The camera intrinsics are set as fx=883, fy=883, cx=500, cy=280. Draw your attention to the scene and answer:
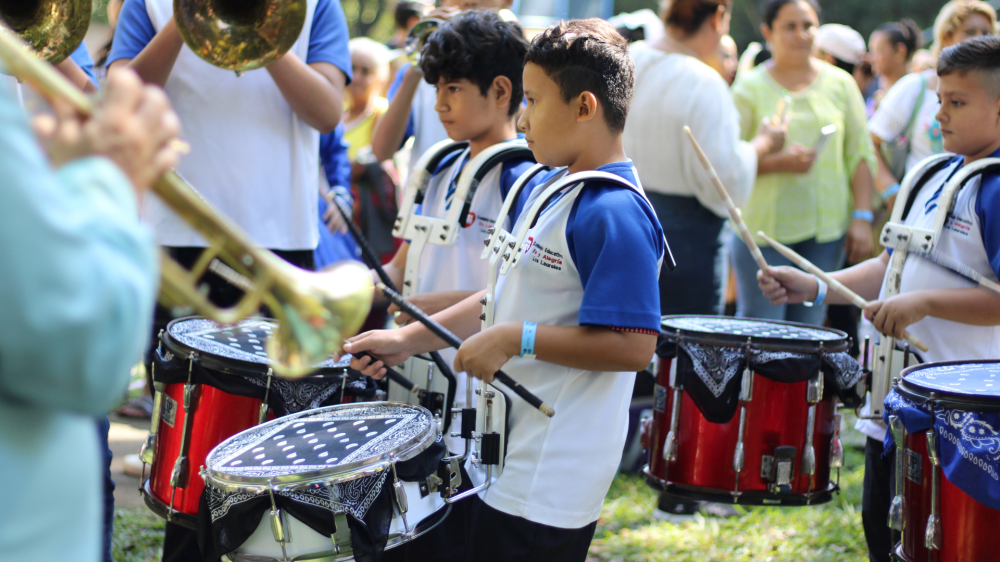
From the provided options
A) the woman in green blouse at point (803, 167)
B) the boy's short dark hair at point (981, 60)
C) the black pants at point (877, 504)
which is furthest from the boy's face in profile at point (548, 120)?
the woman in green blouse at point (803, 167)

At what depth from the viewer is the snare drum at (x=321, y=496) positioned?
6.01 ft

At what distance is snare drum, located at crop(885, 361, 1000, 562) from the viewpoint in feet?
6.63

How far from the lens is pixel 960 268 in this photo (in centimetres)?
251

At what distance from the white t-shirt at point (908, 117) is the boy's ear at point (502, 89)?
309 cm

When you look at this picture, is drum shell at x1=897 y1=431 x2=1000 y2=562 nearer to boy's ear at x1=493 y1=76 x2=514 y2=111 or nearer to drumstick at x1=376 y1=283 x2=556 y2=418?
drumstick at x1=376 y1=283 x2=556 y2=418

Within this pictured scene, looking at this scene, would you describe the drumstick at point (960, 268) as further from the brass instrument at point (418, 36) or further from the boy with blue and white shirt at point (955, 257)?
the brass instrument at point (418, 36)

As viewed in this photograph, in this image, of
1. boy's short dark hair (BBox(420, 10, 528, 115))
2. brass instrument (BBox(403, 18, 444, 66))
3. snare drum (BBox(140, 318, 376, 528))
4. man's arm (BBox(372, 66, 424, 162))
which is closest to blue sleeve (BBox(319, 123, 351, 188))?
man's arm (BBox(372, 66, 424, 162))

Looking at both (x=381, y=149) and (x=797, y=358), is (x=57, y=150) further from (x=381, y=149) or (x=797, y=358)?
(x=381, y=149)

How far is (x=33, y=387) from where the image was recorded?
854 millimetres

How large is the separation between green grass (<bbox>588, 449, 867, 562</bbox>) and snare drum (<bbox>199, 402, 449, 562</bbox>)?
169cm

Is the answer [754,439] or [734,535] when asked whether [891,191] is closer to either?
[734,535]

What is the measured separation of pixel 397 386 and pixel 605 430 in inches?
34.9

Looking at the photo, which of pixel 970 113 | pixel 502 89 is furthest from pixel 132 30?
pixel 970 113

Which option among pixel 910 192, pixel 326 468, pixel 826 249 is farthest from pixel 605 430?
pixel 826 249
